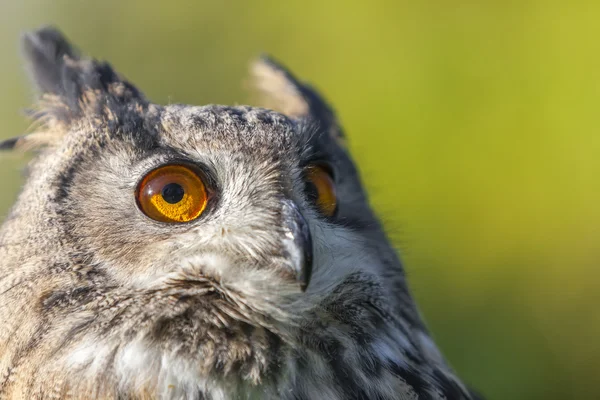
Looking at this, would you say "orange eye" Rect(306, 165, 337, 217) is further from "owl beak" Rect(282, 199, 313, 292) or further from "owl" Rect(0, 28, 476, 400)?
"owl beak" Rect(282, 199, 313, 292)

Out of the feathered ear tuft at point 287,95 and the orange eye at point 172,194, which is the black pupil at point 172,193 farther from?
the feathered ear tuft at point 287,95

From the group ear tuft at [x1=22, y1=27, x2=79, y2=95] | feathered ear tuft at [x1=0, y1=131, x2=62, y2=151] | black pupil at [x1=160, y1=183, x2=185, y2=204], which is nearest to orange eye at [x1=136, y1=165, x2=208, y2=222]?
black pupil at [x1=160, y1=183, x2=185, y2=204]

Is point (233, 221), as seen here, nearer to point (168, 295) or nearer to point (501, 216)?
point (168, 295)

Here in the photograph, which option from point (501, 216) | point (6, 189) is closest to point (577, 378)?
point (501, 216)

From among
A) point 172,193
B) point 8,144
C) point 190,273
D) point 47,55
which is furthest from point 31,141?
point 190,273

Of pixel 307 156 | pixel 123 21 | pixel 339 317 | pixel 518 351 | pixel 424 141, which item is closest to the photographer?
pixel 339 317

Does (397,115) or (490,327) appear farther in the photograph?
(397,115)

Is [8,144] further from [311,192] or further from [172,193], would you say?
[311,192]

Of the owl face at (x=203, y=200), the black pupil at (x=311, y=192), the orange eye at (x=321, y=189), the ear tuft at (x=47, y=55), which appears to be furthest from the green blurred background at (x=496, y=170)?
the owl face at (x=203, y=200)

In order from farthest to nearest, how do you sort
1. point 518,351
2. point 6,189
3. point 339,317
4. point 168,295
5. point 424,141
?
1. point 6,189
2. point 424,141
3. point 518,351
4. point 339,317
5. point 168,295
